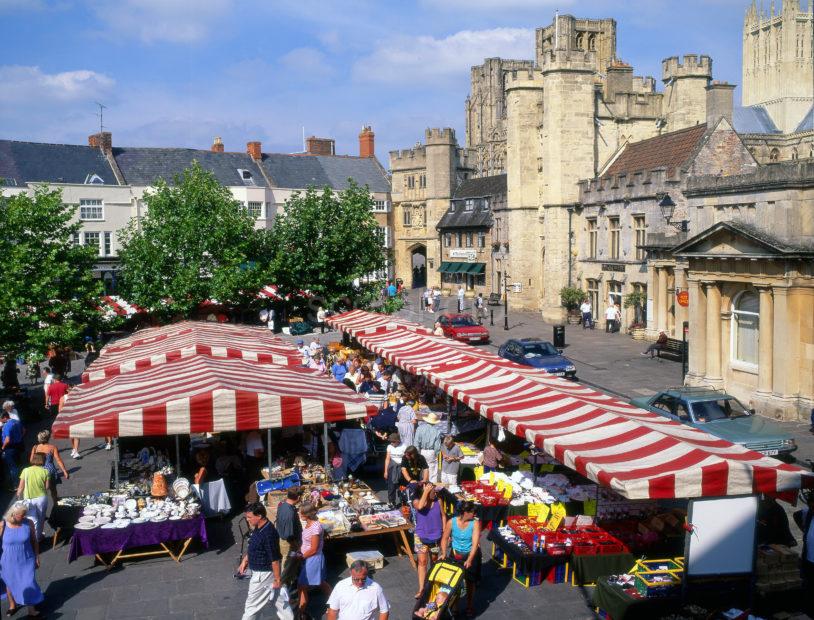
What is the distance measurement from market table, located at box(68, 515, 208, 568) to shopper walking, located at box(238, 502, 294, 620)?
2.68 meters

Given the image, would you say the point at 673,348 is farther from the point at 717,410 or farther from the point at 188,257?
the point at 188,257

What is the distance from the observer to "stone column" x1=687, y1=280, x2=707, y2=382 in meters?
23.9

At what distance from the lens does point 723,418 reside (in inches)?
679

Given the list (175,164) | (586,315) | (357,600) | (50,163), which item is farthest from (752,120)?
(357,600)

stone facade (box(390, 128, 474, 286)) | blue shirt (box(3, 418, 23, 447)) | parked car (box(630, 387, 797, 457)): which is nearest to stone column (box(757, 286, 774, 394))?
parked car (box(630, 387, 797, 457))

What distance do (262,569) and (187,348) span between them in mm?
9587

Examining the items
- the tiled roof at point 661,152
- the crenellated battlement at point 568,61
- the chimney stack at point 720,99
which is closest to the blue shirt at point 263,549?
the tiled roof at point 661,152

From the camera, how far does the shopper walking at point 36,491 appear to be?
1203cm

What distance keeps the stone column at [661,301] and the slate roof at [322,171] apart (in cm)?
3104

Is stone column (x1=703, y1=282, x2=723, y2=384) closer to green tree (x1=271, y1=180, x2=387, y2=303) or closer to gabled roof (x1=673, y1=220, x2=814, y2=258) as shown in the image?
gabled roof (x1=673, y1=220, x2=814, y2=258)

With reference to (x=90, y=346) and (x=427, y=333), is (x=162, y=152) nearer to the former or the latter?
(x=90, y=346)

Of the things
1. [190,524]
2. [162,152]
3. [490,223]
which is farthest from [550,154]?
[190,524]

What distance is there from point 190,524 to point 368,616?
475cm

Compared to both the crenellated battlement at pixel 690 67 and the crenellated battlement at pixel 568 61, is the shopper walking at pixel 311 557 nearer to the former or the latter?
the crenellated battlement at pixel 568 61
